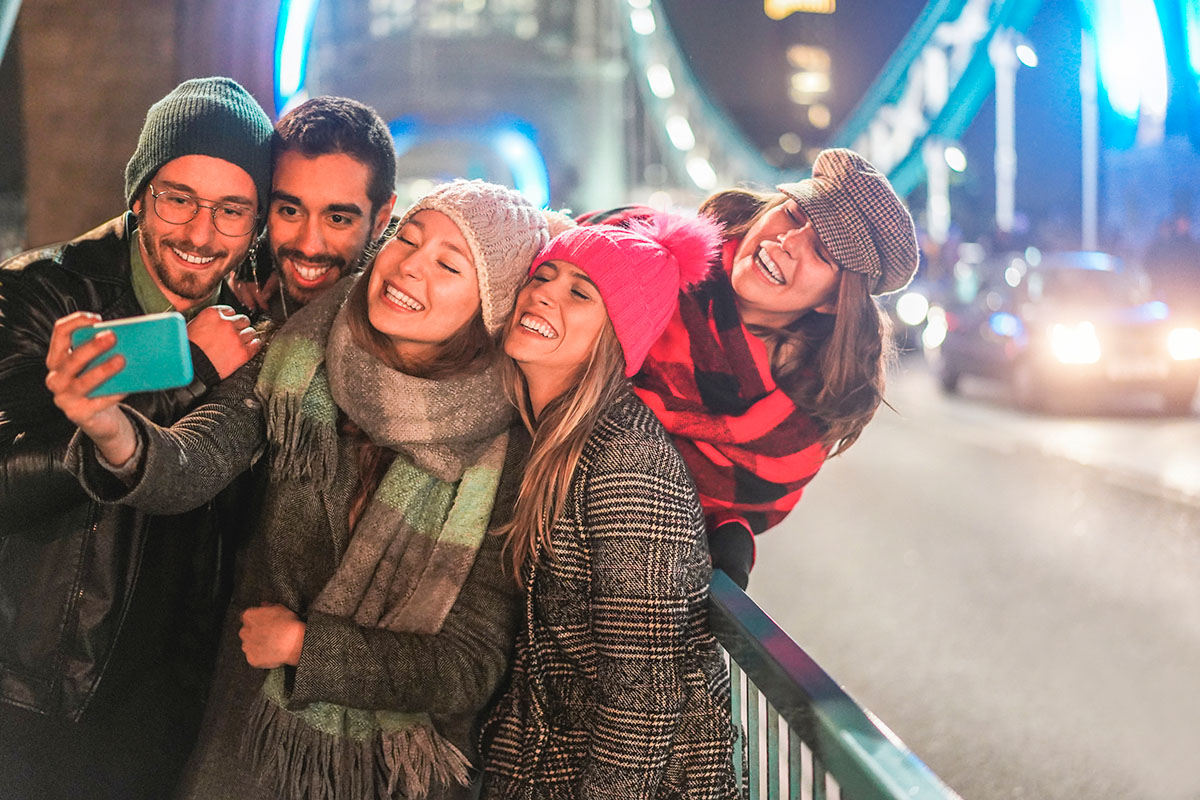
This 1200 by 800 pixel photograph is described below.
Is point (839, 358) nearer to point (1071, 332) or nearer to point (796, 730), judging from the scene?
point (796, 730)

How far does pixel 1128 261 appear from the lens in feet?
61.6

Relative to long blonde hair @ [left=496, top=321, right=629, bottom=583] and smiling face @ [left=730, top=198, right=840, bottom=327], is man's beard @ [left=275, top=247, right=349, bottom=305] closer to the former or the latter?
long blonde hair @ [left=496, top=321, right=629, bottom=583]

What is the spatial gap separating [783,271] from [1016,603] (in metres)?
3.61

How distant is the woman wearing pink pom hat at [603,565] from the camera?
1.87m

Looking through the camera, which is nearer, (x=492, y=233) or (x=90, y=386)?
(x=90, y=386)

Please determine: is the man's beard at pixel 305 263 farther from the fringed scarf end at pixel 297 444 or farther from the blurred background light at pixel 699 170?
the blurred background light at pixel 699 170

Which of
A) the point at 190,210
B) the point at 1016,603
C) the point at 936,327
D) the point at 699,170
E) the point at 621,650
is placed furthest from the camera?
the point at 699,170

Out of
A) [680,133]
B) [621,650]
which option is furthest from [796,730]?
[680,133]

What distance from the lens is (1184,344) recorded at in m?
10.7

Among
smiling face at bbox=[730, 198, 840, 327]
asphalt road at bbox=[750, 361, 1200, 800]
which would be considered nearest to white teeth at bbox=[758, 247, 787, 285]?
smiling face at bbox=[730, 198, 840, 327]

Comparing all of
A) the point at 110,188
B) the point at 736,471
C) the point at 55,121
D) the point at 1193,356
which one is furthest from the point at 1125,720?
the point at 1193,356

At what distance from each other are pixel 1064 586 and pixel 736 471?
3853mm

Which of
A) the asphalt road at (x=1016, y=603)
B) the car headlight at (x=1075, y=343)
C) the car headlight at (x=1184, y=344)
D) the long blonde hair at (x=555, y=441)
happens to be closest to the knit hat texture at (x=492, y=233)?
the long blonde hair at (x=555, y=441)

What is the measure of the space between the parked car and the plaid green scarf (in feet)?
32.7
